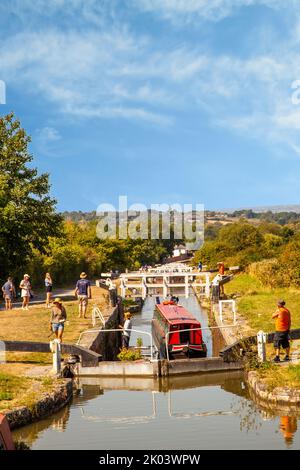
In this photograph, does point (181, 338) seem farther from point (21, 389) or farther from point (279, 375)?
point (21, 389)

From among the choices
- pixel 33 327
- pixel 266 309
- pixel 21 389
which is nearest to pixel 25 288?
pixel 33 327

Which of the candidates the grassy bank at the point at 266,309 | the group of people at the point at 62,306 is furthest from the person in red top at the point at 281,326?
the group of people at the point at 62,306

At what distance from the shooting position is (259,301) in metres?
32.7

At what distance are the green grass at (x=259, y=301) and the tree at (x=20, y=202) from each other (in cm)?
1374

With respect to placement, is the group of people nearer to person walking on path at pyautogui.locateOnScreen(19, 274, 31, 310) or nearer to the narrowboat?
person walking on path at pyautogui.locateOnScreen(19, 274, 31, 310)

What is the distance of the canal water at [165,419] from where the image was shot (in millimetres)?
11594

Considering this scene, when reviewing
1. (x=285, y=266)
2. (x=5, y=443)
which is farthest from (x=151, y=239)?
(x=5, y=443)

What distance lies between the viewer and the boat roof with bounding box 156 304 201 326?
21.7m

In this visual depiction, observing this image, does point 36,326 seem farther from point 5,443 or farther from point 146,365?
point 5,443

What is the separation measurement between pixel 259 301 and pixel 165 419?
66.3 ft

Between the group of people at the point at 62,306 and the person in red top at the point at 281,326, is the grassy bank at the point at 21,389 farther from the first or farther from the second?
the person in red top at the point at 281,326

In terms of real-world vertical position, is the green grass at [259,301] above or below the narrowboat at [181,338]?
above

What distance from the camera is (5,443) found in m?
8.97

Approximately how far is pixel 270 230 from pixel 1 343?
4629 inches
